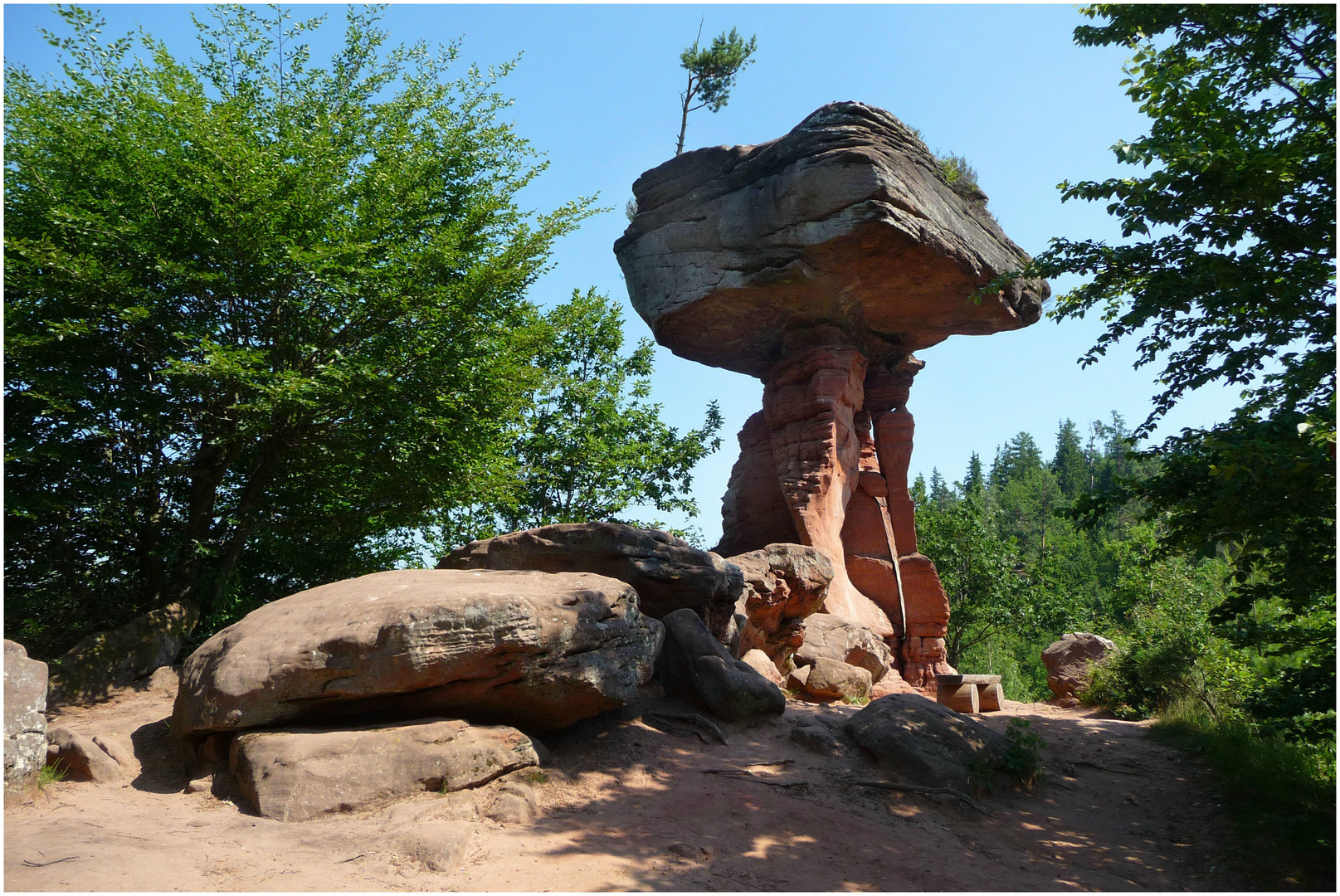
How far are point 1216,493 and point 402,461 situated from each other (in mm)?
8997

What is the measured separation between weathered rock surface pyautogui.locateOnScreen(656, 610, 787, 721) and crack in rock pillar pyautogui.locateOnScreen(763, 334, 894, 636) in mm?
7269

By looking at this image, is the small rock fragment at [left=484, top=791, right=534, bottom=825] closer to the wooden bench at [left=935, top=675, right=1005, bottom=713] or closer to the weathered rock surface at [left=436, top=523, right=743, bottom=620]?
the weathered rock surface at [left=436, top=523, right=743, bottom=620]

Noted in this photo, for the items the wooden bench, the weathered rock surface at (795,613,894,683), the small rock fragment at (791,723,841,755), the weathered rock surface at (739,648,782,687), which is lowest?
the small rock fragment at (791,723,841,755)

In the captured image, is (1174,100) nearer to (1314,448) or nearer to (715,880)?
(1314,448)

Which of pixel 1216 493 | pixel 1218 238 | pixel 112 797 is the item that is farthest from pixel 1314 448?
pixel 112 797

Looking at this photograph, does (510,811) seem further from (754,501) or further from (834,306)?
(834,306)

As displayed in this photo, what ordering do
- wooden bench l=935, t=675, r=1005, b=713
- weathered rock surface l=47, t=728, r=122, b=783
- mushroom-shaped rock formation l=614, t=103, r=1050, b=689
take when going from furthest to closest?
mushroom-shaped rock formation l=614, t=103, r=1050, b=689 < wooden bench l=935, t=675, r=1005, b=713 < weathered rock surface l=47, t=728, r=122, b=783

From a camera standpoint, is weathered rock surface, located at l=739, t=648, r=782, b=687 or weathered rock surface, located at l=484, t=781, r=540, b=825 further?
weathered rock surface, located at l=739, t=648, r=782, b=687

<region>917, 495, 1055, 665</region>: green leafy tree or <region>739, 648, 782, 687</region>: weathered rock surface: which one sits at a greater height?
<region>917, 495, 1055, 665</region>: green leafy tree

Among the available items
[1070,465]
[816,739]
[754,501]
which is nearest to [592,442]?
[754,501]

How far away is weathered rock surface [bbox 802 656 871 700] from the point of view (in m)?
12.3

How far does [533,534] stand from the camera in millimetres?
9594

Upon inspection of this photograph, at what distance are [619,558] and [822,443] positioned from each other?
344 inches

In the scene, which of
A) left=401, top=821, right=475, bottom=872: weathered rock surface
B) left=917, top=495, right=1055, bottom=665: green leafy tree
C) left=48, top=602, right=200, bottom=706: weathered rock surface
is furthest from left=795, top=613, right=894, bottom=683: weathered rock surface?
left=917, top=495, right=1055, bottom=665: green leafy tree
